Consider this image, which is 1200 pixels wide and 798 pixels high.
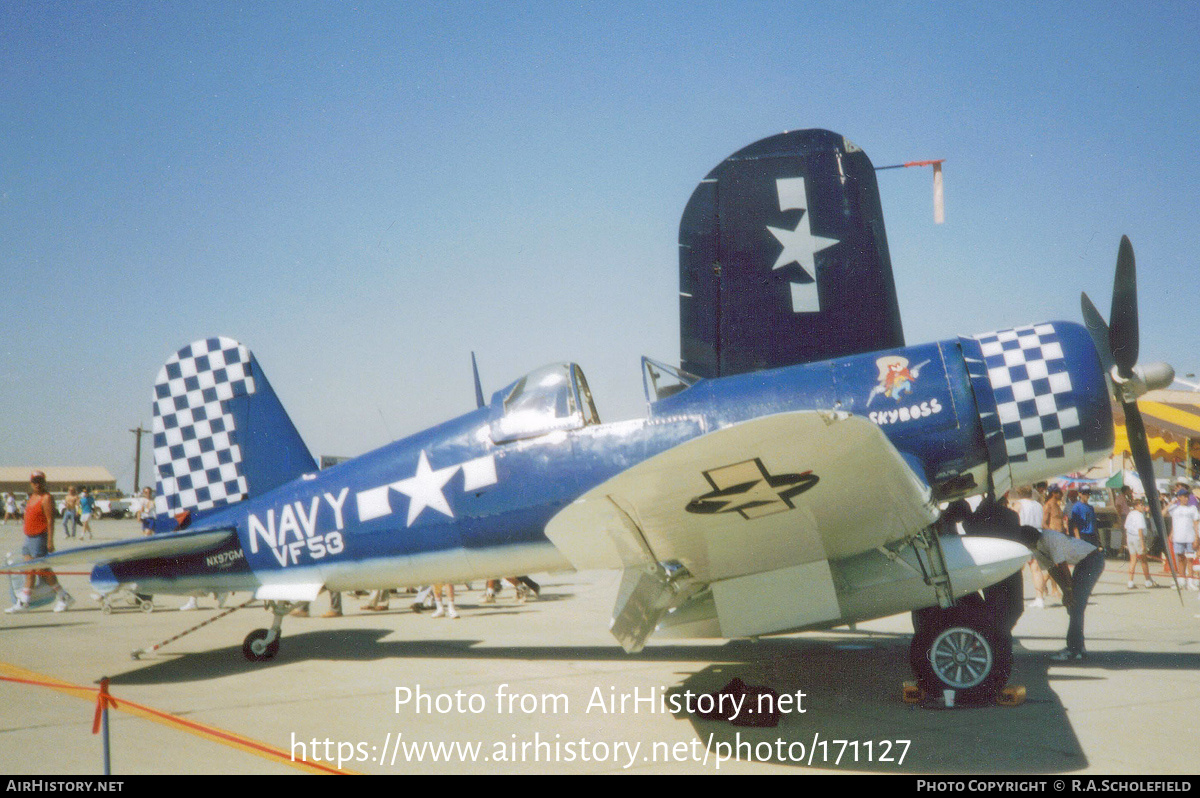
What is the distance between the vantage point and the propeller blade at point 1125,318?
584 centimetres

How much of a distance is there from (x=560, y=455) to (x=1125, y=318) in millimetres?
4255

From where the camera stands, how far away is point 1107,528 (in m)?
16.6

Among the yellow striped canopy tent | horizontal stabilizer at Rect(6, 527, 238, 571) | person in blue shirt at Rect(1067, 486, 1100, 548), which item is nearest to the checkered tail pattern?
horizontal stabilizer at Rect(6, 527, 238, 571)

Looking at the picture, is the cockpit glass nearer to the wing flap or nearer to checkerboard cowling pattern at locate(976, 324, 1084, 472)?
the wing flap

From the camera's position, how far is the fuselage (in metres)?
5.46

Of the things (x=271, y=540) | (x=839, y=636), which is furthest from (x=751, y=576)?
(x=271, y=540)

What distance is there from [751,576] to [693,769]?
1.32 meters

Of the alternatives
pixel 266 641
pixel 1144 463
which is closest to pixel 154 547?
pixel 266 641

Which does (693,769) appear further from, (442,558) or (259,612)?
(259,612)

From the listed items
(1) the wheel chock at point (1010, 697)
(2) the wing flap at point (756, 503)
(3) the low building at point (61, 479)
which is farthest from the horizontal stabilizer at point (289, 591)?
(3) the low building at point (61, 479)

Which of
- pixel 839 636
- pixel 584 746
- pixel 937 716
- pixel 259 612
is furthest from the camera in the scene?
pixel 259 612

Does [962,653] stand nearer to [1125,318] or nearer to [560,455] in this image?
[1125,318]

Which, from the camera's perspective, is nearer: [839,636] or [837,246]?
[837,246]

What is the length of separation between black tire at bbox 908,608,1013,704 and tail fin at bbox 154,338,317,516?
17.6 feet
